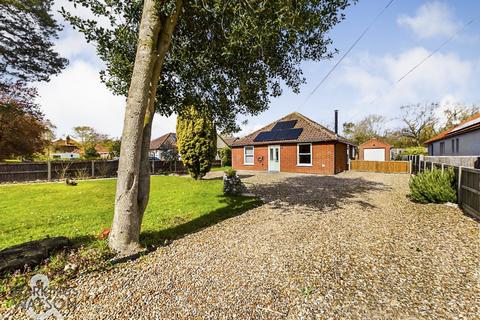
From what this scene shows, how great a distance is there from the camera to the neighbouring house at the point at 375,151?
25062mm

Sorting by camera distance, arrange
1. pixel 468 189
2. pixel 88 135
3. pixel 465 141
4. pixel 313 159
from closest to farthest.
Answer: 1. pixel 468 189
2. pixel 465 141
3. pixel 313 159
4. pixel 88 135

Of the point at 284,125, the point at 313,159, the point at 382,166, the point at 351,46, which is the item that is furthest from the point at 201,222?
the point at 382,166

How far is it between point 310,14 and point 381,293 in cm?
490

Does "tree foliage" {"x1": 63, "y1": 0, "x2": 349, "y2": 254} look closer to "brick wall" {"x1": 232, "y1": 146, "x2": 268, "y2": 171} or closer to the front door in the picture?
the front door

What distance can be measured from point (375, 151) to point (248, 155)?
16.0 meters

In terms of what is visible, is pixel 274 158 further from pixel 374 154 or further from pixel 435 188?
pixel 374 154

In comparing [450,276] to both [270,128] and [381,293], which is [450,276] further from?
[270,128]

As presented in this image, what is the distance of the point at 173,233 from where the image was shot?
5.24 m

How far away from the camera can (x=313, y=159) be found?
1761cm

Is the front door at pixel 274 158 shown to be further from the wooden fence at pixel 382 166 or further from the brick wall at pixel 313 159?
the wooden fence at pixel 382 166

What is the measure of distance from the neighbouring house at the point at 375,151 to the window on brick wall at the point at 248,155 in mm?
15034

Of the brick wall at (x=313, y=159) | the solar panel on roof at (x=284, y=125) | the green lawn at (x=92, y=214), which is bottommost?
the green lawn at (x=92, y=214)

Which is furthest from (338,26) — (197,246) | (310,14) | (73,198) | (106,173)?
(106,173)

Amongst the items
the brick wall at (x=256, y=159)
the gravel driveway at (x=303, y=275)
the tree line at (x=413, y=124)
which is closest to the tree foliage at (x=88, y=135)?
the brick wall at (x=256, y=159)
